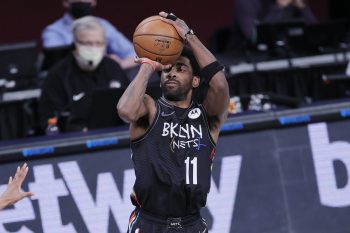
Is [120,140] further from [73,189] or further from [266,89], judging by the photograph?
[266,89]

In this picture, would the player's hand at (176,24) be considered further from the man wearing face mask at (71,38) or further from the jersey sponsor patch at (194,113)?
the man wearing face mask at (71,38)

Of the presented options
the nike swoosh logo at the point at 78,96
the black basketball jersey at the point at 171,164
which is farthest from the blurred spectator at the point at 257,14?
the black basketball jersey at the point at 171,164

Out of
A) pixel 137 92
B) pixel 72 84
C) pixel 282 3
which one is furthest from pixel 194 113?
pixel 282 3

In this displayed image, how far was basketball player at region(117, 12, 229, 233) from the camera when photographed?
636 centimetres

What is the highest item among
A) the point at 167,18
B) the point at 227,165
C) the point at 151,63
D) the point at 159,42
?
the point at 167,18

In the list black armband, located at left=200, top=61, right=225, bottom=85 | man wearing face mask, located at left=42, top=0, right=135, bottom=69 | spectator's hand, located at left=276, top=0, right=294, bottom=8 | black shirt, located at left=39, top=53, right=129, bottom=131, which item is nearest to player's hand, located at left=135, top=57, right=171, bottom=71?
black armband, located at left=200, top=61, right=225, bottom=85

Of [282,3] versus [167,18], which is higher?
[167,18]

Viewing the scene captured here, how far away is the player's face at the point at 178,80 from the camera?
6.45 meters

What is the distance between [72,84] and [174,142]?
3.03 meters

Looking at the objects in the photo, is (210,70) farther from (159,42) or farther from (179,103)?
(159,42)

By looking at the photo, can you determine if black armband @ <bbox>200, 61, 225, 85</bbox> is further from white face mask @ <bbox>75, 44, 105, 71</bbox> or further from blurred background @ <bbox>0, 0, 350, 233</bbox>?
white face mask @ <bbox>75, 44, 105, 71</bbox>

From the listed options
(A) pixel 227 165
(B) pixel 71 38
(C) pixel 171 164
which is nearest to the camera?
(C) pixel 171 164

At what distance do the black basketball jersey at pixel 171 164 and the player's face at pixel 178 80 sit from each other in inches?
3.7

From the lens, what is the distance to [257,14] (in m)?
11.7
